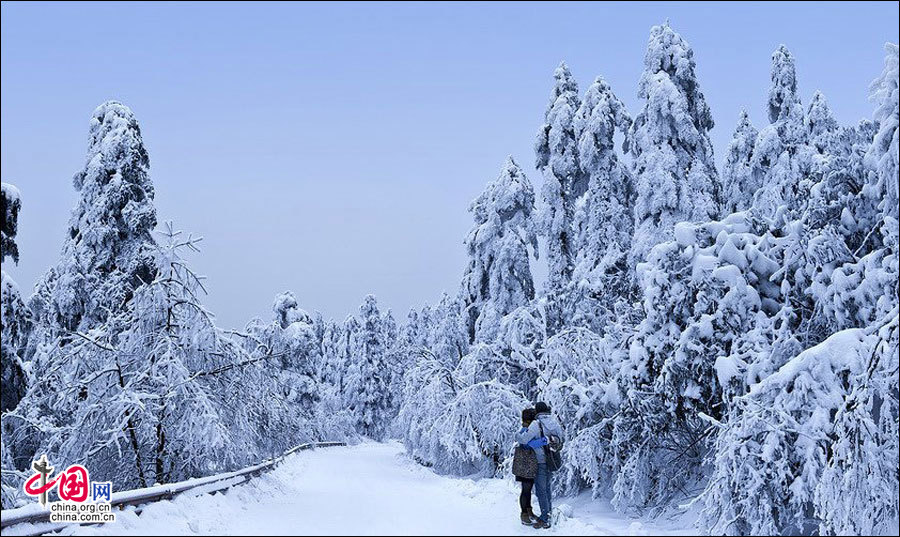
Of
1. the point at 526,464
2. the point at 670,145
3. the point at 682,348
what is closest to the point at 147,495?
the point at 526,464

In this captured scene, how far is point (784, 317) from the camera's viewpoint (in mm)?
13656

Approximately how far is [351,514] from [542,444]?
3391 mm

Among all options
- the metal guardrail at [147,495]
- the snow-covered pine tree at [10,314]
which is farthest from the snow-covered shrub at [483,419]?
the snow-covered pine tree at [10,314]

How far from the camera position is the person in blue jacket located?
32.8 feet

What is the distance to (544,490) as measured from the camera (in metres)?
10.2

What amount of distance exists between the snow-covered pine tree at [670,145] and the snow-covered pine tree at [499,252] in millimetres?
5252

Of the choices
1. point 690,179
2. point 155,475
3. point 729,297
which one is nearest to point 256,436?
point 155,475

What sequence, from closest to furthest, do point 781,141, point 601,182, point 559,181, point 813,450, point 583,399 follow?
point 813,450
point 583,399
point 601,182
point 781,141
point 559,181

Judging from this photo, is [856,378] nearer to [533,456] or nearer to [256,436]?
[533,456]

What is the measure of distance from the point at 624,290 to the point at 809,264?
324 inches

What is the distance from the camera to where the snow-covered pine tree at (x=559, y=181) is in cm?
3297

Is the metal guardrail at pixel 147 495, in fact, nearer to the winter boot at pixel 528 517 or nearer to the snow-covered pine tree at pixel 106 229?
the winter boot at pixel 528 517

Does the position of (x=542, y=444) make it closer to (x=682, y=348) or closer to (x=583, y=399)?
(x=682, y=348)

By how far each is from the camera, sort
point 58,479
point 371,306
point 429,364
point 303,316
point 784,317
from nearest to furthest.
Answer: point 58,479 → point 784,317 → point 429,364 → point 303,316 → point 371,306
